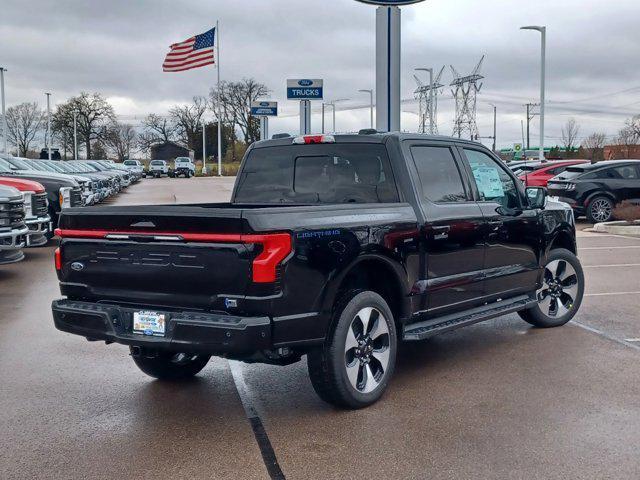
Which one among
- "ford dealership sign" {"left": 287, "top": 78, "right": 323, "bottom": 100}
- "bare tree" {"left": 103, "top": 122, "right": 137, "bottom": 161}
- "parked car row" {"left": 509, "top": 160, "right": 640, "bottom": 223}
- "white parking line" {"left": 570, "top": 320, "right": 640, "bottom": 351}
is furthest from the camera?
"bare tree" {"left": 103, "top": 122, "right": 137, "bottom": 161}

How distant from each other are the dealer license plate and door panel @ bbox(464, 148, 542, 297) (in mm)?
2978

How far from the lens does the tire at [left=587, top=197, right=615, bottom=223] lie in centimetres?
1917

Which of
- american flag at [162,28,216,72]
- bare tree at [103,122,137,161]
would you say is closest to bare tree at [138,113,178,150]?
bare tree at [103,122,137,161]

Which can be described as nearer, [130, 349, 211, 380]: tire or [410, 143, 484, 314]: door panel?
[410, 143, 484, 314]: door panel

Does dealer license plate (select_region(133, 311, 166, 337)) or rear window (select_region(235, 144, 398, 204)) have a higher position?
rear window (select_region(235, 144, 398, 204))

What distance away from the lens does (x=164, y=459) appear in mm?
4309

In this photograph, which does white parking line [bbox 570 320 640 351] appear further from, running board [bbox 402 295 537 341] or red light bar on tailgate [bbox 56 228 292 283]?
red light bar on tailgate [bbox 56 228 292 283]

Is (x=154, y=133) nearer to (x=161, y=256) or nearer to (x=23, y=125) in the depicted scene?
(x=23, y=125)

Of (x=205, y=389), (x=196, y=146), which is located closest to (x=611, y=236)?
(x=205, y=389)

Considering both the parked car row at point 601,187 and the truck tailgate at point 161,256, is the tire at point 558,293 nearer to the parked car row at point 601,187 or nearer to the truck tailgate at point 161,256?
the truck tailgate at point 161,256

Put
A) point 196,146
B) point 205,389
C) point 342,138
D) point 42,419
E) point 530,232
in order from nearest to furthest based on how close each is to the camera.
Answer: point 42,419 < point 205,389 < point 342,138 < point 530,232 < point 196,146

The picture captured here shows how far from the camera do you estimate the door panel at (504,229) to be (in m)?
6.50

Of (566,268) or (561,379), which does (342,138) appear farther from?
(566,268)

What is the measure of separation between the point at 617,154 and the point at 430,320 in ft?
166
